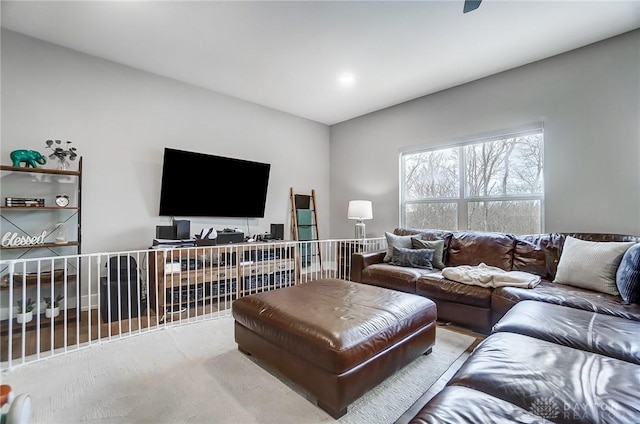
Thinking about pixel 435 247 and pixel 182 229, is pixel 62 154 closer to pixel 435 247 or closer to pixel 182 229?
pixel 182 229

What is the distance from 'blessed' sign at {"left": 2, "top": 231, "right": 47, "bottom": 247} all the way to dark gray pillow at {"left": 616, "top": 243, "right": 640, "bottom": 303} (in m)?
5.00

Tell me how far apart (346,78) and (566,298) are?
3.21m

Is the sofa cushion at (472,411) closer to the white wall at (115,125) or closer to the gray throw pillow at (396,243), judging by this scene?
the gray throw pillow at (396,243)

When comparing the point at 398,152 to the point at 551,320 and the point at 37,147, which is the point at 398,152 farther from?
the point at 37,147

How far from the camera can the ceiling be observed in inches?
97.4

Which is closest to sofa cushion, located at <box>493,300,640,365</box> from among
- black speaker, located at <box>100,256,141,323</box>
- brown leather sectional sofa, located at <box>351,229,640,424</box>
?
brown leather sectional sofa, located at <box>351,229,640,424</box>

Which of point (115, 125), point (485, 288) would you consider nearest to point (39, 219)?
point (115, 125)

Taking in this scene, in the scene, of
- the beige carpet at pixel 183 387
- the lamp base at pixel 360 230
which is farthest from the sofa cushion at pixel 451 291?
the lamp base at pixel 360 230

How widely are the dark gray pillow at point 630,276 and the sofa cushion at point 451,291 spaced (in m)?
0.85

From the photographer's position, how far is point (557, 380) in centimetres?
106

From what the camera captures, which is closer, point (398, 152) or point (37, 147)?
point (37, 147)

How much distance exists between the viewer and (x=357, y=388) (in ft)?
5.23

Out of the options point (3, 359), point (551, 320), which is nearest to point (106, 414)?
point (3, 359)

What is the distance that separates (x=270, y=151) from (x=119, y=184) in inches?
86.9
